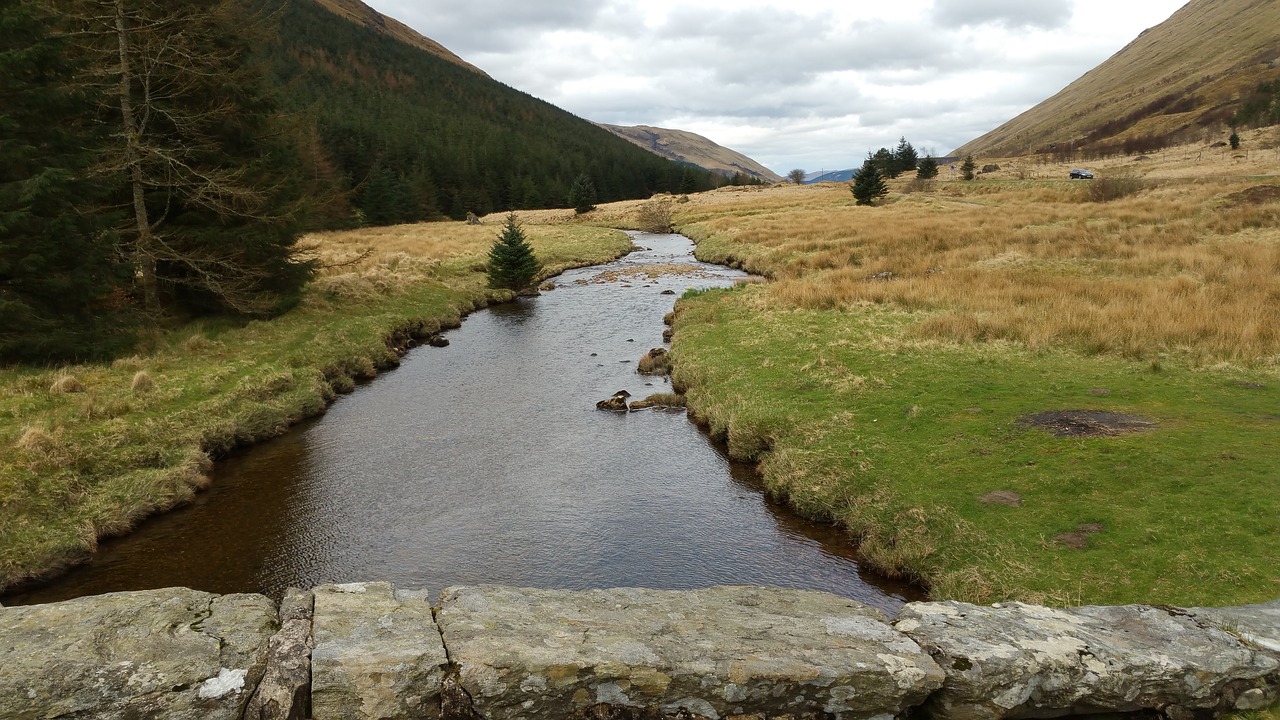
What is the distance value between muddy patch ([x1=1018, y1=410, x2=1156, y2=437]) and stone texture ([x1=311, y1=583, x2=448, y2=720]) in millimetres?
14152

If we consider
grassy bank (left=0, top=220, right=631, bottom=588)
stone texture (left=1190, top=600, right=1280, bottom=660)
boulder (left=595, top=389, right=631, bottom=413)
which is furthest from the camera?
boulder (left=595, top=389, right=631, bottom=413)

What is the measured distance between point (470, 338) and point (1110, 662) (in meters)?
30.0

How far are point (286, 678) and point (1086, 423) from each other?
16327mm

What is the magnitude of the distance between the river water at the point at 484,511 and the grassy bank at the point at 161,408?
2.23ft

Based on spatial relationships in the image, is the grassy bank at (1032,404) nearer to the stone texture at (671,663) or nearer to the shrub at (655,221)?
the stone texture at (671,663)

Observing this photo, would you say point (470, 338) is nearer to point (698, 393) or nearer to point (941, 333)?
point (698, 393)

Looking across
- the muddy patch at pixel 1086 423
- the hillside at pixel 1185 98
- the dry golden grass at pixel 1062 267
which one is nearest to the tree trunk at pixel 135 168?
the dry golden grass at pixel 1062 267

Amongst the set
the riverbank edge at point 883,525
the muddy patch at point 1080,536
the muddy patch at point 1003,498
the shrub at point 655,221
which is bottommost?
the riverbank edge at point 883,525

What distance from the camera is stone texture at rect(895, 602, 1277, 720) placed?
6.90 meters

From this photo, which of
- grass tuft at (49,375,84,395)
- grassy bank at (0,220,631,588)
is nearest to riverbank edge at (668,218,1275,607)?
grassy bank at (0,220,631,588)

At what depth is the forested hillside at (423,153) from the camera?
88.5 m

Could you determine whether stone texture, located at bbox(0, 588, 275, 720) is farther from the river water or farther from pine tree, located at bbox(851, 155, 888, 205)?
pine tree, located at bbox(851, 155, 888, 205)

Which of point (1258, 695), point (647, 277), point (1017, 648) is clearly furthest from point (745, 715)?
point (647, 277)

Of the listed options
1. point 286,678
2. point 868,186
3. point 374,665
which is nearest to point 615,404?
point 374,665
